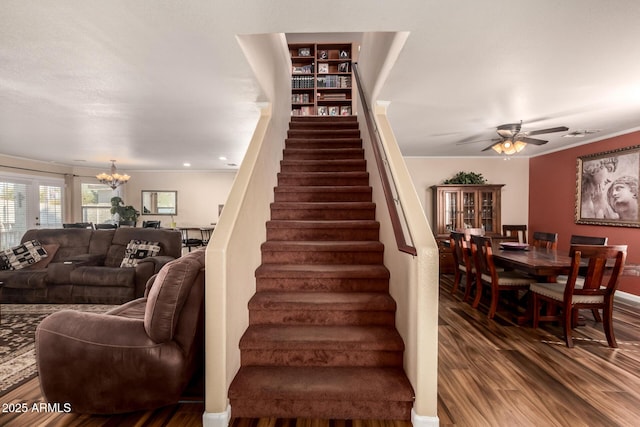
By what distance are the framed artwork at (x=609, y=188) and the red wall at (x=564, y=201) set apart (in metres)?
0.11

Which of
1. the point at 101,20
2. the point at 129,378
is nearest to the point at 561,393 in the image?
the point at 129,378

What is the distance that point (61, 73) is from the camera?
2.38 meters

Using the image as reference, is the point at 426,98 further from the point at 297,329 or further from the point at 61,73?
the point at 61,73

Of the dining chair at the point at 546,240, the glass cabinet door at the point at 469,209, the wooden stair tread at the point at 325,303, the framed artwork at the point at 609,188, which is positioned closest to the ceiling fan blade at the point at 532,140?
the dining chair at the point at 546,240

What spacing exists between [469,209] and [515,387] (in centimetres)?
426

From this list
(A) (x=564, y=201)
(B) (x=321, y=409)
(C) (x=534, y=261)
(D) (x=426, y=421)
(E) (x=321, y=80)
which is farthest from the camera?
(E) (x=321, y=80)

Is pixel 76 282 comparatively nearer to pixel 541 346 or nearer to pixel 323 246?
pixel 323 246

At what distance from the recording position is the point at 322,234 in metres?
2.96

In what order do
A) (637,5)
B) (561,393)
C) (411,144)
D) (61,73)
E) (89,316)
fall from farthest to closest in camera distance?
1. (411,144)
2. (61,73)
3. (561,393)
4. (89,316)
5. (637,5)

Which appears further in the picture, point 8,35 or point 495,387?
point 495,387

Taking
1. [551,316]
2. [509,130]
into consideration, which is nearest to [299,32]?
[509,130]

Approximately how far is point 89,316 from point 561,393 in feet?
10.3

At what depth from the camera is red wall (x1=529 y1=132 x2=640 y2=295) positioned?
4.19 meters

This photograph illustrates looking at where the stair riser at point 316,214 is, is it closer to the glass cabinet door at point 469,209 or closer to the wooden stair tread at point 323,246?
Result: the wooden stair tread at point 323,246
